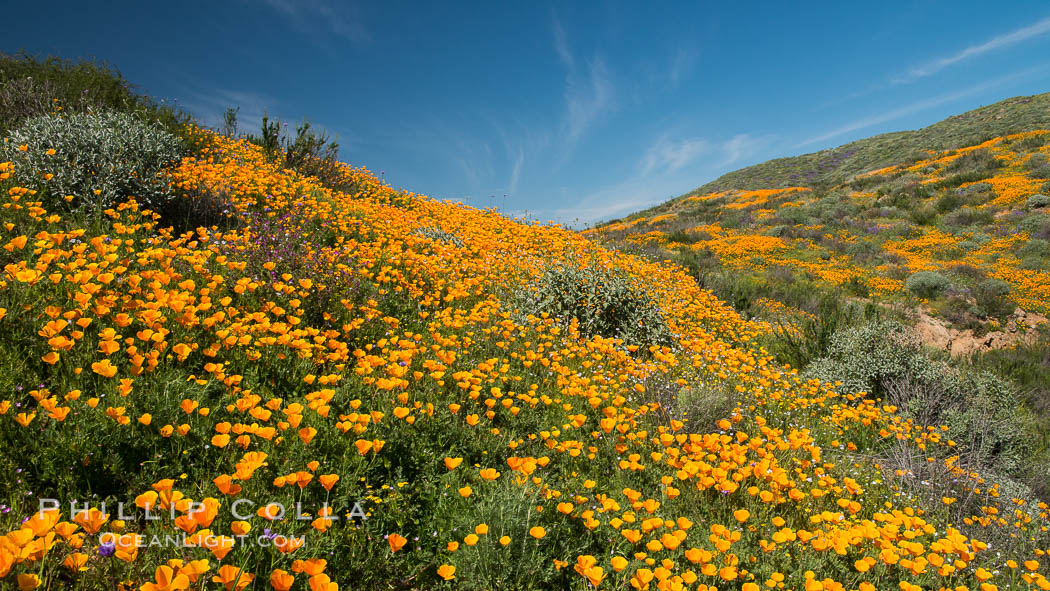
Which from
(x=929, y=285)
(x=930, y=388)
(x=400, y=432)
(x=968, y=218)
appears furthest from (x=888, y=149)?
(x=400, y=432)

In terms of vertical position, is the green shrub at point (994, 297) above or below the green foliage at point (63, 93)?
below

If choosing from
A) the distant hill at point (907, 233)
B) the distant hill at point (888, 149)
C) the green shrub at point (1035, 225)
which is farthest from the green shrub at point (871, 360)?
the distant hill at point (888, 149)

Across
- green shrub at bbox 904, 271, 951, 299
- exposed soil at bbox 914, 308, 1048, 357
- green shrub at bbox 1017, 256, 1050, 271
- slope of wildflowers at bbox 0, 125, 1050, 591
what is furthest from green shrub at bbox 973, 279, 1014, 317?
slope of wildflowers at bbox 0, 125, 1050, 591

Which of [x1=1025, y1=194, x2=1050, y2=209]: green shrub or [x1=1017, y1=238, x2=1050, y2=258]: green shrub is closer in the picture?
[x1=1017, y1=238, x2=1050, y2=258]: green shrub

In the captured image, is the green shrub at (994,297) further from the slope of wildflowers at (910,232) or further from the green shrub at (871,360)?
the green shrub at (871,360)

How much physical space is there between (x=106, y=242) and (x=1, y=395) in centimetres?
252

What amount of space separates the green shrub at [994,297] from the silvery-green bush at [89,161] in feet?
55.3

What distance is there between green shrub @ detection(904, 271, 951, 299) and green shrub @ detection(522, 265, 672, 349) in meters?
9.81

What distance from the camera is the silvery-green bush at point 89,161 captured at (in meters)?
5.68

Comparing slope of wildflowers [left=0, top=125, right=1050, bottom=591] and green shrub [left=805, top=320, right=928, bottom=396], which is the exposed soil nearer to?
green shrub [left=805, top=320, right=928, bottom=396]

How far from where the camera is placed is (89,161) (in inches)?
233

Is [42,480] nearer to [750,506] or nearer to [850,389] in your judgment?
[750,506]

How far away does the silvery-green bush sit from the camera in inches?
224

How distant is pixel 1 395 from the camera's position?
8.13 ft
